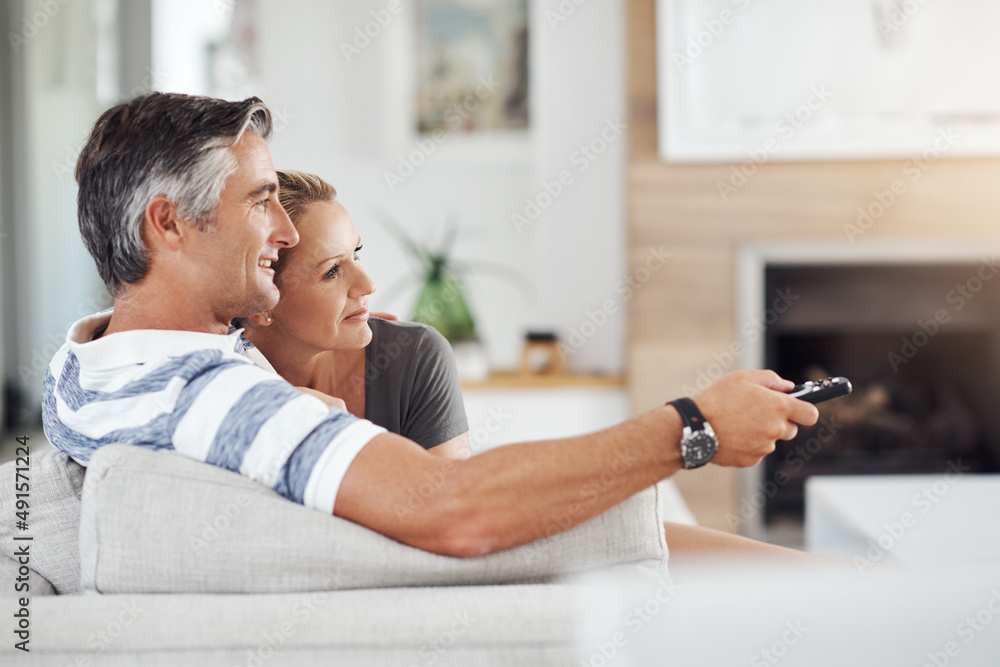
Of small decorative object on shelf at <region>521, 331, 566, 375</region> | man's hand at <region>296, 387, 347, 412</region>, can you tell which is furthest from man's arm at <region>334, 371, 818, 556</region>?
small decorative object on shelf at <region>521, 331, 566, 375</region>

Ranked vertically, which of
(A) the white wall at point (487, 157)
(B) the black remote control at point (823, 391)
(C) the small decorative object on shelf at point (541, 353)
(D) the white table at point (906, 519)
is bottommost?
(D) the white table at point (906, 519)

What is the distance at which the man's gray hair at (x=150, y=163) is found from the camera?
879 mm

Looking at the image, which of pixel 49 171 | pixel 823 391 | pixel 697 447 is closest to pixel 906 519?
pixel 823 391

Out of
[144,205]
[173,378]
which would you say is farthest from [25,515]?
[144,205]

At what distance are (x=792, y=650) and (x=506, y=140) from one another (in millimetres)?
2500

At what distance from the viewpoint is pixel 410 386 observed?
1035 mm

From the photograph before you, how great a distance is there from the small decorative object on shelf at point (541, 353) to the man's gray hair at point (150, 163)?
6.44ft

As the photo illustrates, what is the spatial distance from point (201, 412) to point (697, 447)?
49cm

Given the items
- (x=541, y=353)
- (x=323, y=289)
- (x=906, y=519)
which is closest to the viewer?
(x=323, y=289)

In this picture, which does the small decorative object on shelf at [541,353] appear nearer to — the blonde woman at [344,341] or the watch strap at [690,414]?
the blonde woman at [344,341]

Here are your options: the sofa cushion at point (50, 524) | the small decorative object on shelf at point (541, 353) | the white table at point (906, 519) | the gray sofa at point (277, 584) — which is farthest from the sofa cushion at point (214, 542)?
the small decorative object on shelf at point (541, 353)

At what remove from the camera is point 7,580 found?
856 mm

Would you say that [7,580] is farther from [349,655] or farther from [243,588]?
[349,655]

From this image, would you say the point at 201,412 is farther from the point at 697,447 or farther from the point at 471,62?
the point at 471,62
